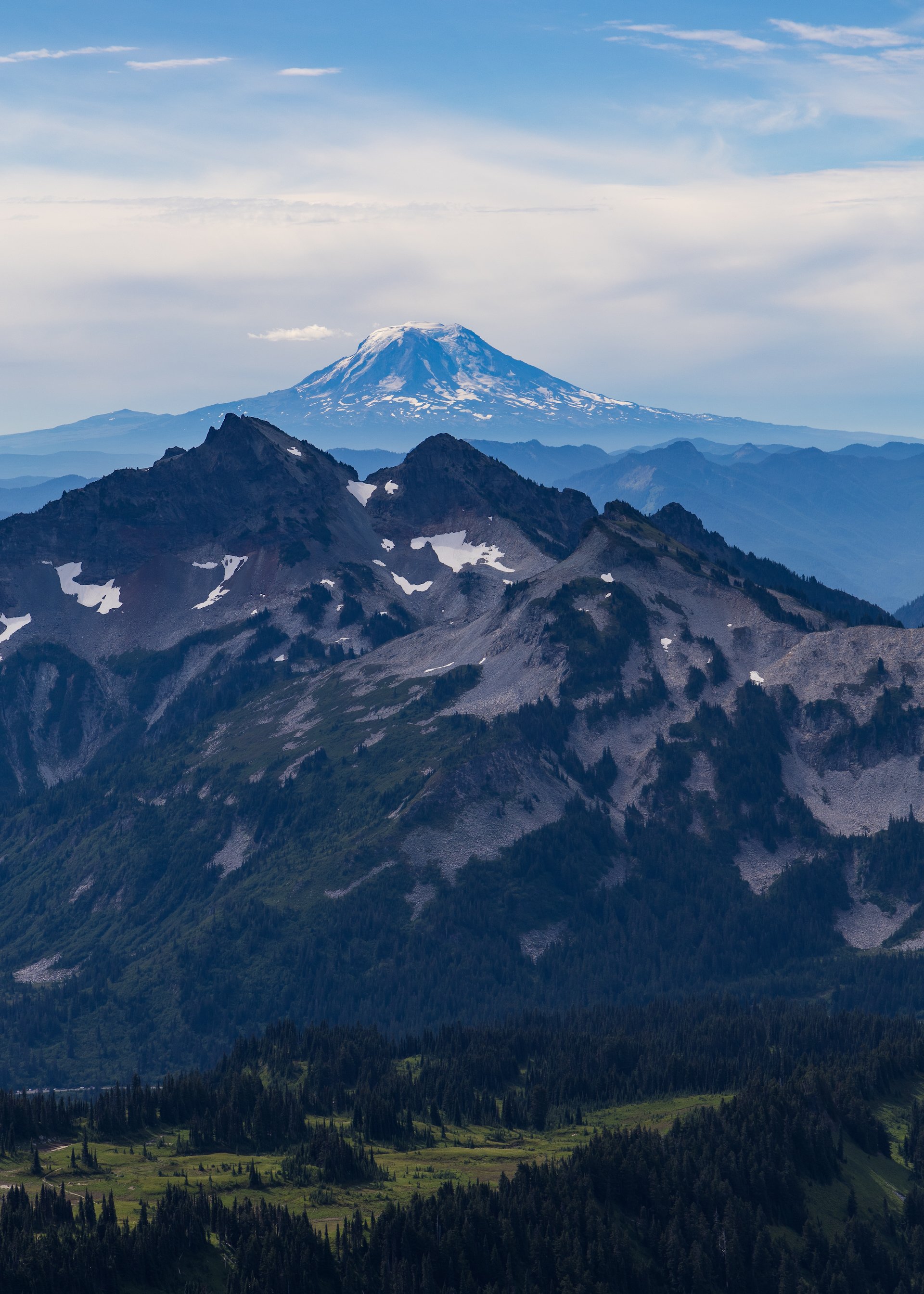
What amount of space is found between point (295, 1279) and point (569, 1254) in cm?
3632

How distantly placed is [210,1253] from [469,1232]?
32.6 meters

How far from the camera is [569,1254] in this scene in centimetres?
19975

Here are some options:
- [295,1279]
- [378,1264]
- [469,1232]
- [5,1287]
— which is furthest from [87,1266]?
[469,1232]

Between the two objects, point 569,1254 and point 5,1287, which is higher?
point 5,1287

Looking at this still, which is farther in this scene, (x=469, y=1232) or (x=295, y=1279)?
(x=469, y=1232)

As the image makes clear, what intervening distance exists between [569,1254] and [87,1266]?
60.3m

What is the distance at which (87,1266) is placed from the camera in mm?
173250

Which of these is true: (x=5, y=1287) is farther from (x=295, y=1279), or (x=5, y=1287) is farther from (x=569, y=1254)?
(x=569, y=1254)

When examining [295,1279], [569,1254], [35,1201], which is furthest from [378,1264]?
[35,1201]

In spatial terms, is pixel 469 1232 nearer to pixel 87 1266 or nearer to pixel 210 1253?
pixel 210 1253

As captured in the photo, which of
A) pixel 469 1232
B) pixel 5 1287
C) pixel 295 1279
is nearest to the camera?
pixel 5 1287

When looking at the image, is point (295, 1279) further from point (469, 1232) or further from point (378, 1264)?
point (469, 1232)

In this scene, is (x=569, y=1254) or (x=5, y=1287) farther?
(x=569, y=1254)

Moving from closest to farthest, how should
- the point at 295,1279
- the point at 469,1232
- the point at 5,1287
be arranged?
the point at 5,1287
the point at 295,1279
the point at 469,1232
